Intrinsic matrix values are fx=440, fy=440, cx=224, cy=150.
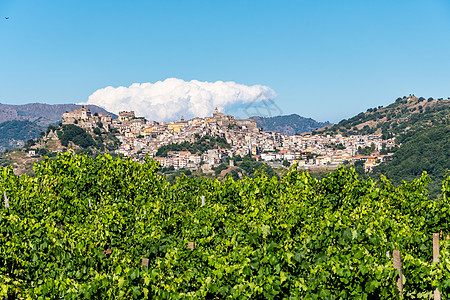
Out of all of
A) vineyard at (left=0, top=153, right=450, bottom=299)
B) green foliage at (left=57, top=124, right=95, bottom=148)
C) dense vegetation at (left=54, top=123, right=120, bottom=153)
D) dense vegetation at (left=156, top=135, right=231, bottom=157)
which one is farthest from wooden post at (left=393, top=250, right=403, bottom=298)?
green foliage at (left=57, top=124, right=95, bottom=148)

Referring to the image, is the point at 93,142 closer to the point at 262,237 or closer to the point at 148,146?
the point at 148,146

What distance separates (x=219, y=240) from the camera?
1284 cm

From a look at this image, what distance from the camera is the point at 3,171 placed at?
2212 centimetres

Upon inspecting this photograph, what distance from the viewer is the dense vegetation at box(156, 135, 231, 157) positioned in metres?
186

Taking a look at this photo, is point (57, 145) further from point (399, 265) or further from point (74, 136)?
point (399, 265)

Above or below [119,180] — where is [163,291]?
below

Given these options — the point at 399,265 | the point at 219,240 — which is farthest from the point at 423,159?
the point at 399,265

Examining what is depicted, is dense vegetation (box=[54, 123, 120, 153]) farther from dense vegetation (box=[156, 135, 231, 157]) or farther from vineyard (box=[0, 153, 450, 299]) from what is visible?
vineyard (box=[0, 153, 450, 299])

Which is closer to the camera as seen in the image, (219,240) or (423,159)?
(219,240)

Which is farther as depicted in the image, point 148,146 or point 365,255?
point 148,146

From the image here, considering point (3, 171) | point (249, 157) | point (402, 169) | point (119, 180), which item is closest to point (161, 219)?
point (119, 180)

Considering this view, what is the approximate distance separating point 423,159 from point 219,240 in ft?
402

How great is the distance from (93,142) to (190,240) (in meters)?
184

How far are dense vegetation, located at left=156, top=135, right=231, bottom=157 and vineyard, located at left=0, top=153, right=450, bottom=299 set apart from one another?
164211 mm
